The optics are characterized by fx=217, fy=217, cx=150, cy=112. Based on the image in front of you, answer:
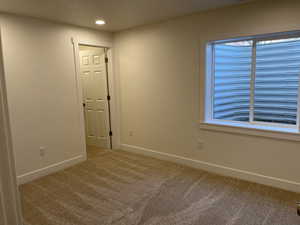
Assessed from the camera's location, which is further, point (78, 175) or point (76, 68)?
point (76, 68)

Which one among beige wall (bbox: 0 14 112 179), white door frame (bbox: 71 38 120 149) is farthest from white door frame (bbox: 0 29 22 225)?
white door frame (bbox: 71 38 120 149)

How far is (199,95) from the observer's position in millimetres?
3350

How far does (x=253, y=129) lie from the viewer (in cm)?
295

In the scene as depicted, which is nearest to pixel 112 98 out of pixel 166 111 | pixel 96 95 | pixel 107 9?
pixel 96 95

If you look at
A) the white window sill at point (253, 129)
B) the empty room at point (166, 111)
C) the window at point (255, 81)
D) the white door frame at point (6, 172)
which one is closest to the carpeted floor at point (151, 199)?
the empty room at point (166, 111)

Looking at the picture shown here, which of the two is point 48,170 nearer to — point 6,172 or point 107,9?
point 107,9

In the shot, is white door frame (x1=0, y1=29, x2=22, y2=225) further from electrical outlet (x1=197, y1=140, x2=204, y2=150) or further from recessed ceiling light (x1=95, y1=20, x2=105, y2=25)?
recessed ceiling light (x1=95, y1=20, x2=105, y2=25)

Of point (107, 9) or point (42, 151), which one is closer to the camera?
point (107, 9)

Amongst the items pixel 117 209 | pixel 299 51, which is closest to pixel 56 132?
pixel 117 209

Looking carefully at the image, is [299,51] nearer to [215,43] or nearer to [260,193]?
[215,43]

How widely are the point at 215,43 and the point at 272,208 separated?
2296mm

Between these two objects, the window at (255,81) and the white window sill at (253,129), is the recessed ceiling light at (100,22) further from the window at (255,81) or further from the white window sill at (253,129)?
the white window sill at (253,129)

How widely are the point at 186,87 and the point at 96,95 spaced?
2.05 m

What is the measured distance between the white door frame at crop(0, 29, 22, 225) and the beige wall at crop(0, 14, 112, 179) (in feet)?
9.70
